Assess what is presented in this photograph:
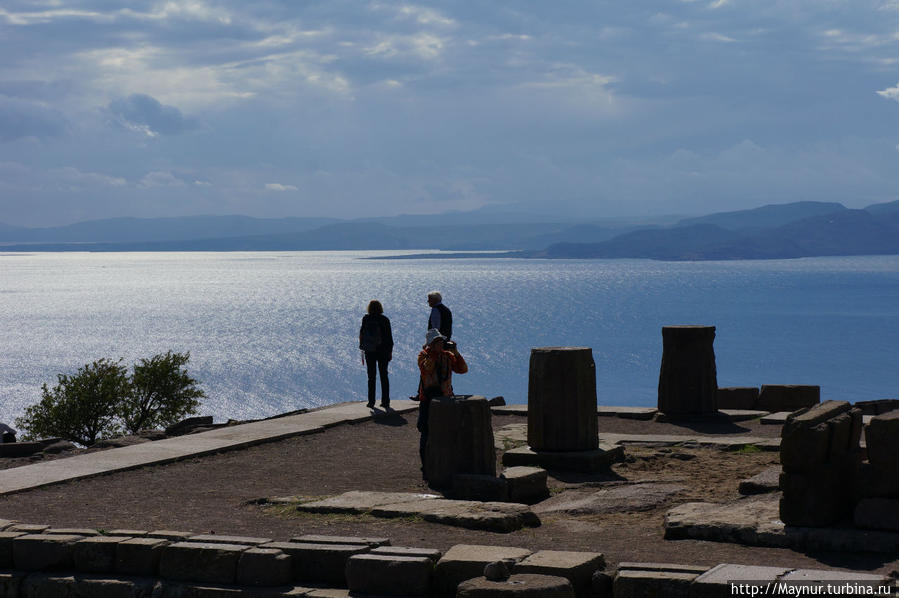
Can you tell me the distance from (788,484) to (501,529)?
2.59 m

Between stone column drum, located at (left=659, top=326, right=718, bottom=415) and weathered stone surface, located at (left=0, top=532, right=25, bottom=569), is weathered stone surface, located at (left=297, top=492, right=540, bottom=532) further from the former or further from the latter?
stone column drum, located at (left=659, top=326, right=718, bottom=415)

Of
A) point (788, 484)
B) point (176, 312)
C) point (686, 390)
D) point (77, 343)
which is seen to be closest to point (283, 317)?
point (176, 312)

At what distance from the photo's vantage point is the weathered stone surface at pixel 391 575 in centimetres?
820

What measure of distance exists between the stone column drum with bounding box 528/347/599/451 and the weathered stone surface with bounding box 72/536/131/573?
21.8 ft

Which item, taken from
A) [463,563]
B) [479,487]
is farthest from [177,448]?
[463,563]

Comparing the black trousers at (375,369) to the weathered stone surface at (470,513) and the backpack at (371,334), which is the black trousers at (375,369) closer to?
the backpack at (371,334)

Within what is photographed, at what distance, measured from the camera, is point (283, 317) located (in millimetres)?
145875

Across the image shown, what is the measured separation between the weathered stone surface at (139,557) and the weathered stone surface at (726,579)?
4453mm

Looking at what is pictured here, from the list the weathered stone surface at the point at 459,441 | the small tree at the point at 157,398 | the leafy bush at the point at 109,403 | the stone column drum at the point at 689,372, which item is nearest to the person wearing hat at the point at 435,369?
the weathered stone surface at the point at 459,441

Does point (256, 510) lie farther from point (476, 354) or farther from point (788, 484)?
point (476, 354)

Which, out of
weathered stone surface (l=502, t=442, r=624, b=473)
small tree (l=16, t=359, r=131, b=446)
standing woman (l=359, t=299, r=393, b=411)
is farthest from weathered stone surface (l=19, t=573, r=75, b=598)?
small tree (l=16, t=359, r=131, b=446)

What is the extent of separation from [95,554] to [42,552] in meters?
0.52

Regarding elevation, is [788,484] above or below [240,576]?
above

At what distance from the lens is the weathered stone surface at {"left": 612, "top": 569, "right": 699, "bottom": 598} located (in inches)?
298
